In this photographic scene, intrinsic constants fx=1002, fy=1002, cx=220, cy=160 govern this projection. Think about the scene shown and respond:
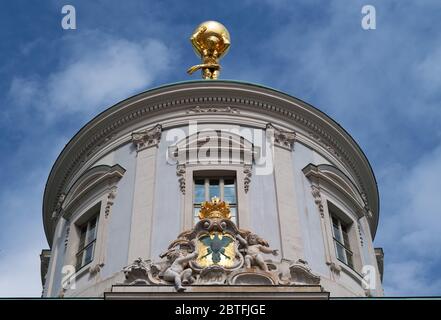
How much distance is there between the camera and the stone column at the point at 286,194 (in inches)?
1116

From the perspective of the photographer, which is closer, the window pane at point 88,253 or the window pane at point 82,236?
the window pane at point 88,253

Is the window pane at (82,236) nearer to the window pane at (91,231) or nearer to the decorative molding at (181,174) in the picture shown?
the window pane at (91,231)

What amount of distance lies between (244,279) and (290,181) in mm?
5940

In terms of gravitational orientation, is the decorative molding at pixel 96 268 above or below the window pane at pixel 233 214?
below

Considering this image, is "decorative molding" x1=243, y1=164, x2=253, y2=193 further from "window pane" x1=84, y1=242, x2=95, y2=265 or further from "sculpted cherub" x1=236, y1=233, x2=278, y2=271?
"window pane" x1=84, y1=242, x2=95, y2=265

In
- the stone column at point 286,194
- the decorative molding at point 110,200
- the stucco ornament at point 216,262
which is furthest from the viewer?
the decorative molding at point 110,200

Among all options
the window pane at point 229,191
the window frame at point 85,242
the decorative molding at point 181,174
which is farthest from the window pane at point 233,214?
the window frame at point 85,242

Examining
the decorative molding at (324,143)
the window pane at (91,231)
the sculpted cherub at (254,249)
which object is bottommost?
the sculpted cherub at (254,249)

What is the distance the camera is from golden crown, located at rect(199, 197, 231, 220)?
28.0 meters

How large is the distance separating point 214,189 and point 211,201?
1336mm

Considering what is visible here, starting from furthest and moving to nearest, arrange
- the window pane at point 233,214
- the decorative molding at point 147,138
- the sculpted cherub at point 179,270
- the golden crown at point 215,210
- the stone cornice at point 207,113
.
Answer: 1. the stone cornice at point 207,113
2. the decorative molding at point 147,138
3. the window pane at point 233,214
4. the golden crown at point 215,210
5. the sculpted cherub at point 179,270

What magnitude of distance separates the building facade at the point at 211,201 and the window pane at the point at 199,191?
34 millimetres

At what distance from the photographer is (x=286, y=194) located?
99.0 ft

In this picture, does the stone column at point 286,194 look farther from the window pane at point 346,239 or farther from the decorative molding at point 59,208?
the decorative molding at point 59,208
